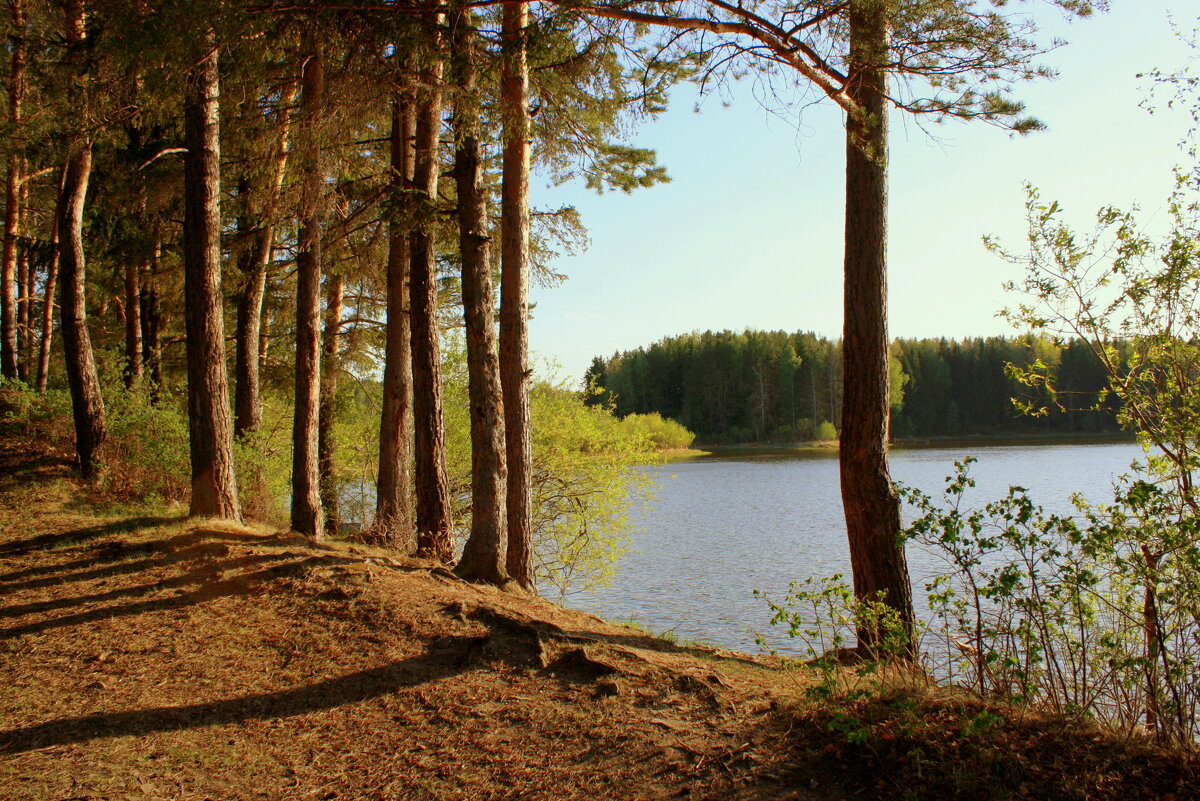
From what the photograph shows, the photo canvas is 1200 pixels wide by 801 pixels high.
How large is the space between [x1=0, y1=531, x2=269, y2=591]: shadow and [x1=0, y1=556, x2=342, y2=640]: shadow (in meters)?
0.65

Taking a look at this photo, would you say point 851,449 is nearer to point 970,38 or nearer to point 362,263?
point 970,38

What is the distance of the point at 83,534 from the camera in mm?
7398

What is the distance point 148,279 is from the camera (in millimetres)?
11359

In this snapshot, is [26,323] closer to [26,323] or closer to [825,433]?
[26,323]

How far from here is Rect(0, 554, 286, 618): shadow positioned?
5402 mm

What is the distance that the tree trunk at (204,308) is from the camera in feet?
24.5

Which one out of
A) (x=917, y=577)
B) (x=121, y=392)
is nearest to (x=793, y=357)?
(x=917, y=577)

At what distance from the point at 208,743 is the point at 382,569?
2453mm

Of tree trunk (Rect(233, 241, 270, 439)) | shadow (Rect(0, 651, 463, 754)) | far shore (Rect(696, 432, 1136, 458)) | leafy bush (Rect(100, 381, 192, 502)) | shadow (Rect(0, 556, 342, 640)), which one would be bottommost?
far shore (Rect(696, 432, 1136, 458))

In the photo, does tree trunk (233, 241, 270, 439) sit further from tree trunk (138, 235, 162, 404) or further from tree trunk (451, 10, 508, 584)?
tree trunk (451, 10, 508, 584)

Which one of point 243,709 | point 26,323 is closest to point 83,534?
point 243,709

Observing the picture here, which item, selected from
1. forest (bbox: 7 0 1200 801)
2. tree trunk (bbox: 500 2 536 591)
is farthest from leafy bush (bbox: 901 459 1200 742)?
tree trunk (bbox: 500 2 536 591)

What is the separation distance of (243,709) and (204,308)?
15.3 ft

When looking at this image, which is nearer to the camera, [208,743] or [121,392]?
[208,743]
